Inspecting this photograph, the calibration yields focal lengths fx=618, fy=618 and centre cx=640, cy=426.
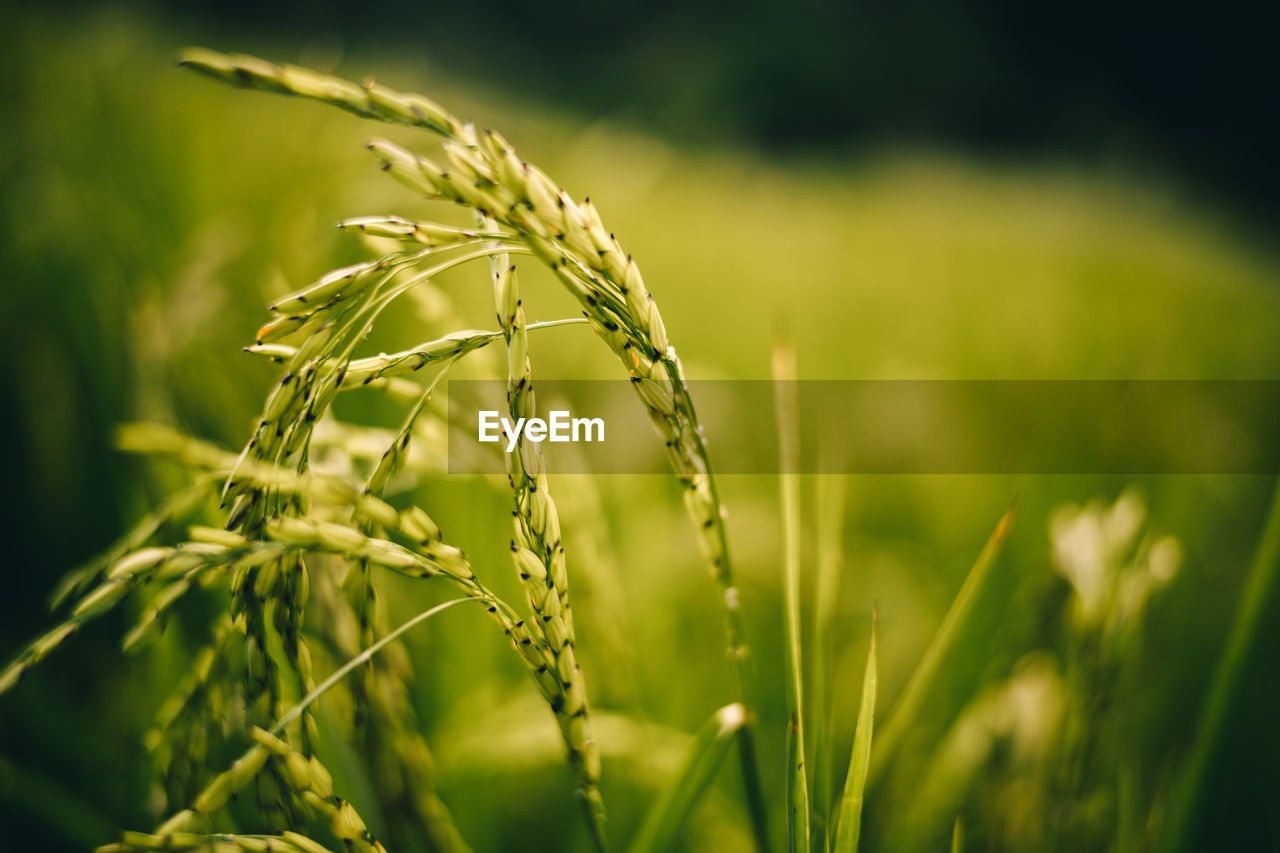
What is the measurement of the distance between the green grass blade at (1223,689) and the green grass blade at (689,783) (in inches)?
11.7

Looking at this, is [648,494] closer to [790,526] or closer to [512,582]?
[512,582]

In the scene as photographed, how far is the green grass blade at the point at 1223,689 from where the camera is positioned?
0.39m

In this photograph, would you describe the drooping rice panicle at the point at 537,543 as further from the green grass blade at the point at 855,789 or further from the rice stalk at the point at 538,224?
the green grass blade at the point at 855,789

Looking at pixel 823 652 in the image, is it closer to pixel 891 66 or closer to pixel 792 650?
pixel 792 650

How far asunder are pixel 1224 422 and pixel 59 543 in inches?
91.7

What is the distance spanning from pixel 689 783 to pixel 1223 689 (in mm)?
344

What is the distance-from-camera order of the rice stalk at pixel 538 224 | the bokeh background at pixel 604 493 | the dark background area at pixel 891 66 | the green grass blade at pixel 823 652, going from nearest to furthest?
1. the rice stalk at pixel 538 224
2. the green grass blade at pixel 823 652
3. the bokeh background at pixel 604 493
4. the dark background area at pixel 891 66

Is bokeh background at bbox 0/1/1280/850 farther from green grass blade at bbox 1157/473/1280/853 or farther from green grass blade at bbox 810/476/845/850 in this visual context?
green grass blade at bbox 810/476/845/850

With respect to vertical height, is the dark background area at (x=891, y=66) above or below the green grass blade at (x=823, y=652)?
above

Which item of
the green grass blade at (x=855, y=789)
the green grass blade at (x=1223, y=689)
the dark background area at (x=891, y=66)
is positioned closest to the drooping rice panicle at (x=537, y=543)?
the green grass blade at (x=855, y=789)

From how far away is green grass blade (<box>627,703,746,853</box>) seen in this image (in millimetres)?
342

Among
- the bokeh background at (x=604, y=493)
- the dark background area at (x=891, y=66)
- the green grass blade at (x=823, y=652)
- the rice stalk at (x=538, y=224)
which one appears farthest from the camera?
the dark background area at (x=891, y=66)

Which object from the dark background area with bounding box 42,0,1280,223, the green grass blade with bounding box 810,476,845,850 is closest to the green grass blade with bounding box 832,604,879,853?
the green grass blade with bounding box 810,476,845,850

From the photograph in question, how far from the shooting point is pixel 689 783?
358 mm
